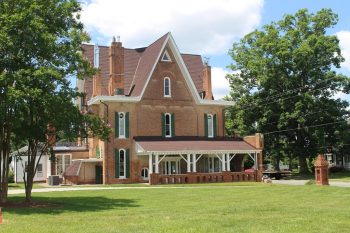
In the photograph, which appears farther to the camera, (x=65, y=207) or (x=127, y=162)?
(x=127, y=162)

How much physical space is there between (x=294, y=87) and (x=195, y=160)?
1801 cm

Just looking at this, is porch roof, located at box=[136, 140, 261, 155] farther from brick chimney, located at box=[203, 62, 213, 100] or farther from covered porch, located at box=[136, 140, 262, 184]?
brick chimney, located at box=[203, 62, 213, 100]

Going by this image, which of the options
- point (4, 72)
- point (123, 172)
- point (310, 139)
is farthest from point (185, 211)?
point (310, 139)

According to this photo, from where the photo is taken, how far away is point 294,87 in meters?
56.2

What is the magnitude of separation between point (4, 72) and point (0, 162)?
4353mm

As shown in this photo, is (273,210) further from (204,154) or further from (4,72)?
(204,154)

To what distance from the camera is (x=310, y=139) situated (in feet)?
182

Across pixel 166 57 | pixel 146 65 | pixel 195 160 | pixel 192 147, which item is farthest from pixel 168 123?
pixel 166 57

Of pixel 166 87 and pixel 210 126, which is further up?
pixel 166 87

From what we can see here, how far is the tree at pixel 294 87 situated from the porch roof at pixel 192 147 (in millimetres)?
9382

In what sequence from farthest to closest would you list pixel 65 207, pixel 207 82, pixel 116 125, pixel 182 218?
pixel 207 82 < pixel 116 125 < pixel 65 207 < pixel 182 218

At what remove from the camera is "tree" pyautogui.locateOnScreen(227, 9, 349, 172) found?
5419cm

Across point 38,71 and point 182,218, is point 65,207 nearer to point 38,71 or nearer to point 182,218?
point 38,71

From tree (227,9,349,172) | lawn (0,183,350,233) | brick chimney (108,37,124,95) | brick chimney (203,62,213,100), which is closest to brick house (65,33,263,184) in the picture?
brick chimney (108,37,124,95)
